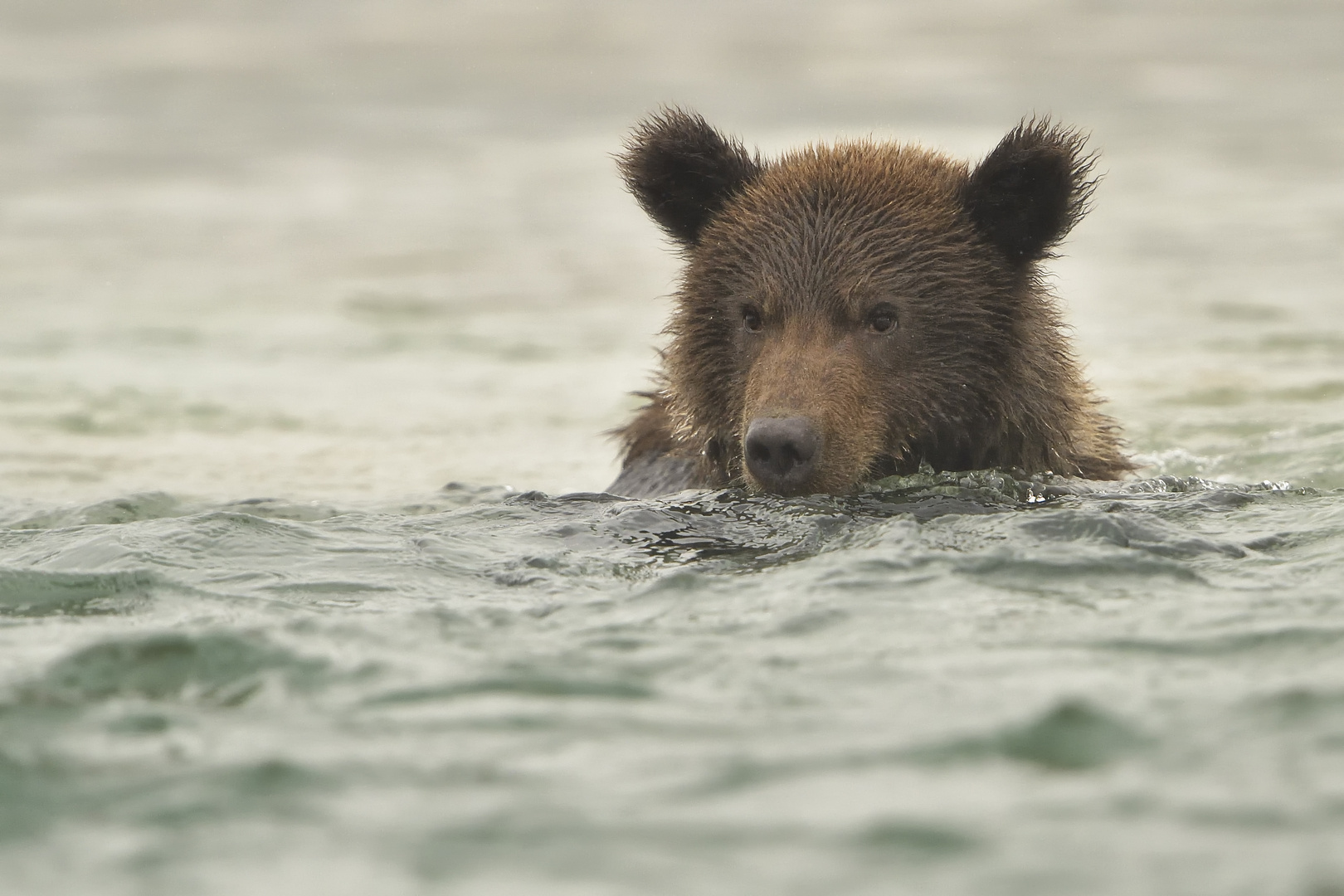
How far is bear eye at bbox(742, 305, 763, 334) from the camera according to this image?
26.5 ft

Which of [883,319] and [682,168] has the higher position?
[682,168]

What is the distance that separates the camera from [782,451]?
721 centimetres

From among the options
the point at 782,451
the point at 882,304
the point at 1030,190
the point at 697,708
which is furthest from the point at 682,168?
the point at 697,708

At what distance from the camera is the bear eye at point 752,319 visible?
8.08m

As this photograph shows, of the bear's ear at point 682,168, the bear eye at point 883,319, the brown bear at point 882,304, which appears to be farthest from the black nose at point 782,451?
the bear's ear at point 682,168

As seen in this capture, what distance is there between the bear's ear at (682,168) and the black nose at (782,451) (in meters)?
1.72

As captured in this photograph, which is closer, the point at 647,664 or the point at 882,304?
the point at 647,664

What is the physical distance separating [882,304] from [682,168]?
128cm

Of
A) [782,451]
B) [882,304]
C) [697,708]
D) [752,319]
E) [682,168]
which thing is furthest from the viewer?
[682,168]

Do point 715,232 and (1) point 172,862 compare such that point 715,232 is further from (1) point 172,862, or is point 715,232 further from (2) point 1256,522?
(1) point 172,862

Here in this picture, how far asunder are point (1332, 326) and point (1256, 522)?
8.42m

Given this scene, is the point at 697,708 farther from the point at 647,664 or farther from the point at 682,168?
→ the point at 682,168

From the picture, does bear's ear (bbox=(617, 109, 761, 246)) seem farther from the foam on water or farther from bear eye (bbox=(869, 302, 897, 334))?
the foam on water

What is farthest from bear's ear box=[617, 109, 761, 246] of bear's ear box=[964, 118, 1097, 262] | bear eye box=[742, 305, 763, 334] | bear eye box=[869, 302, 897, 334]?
bear's ear box=[964, 118, 1097, 262]
